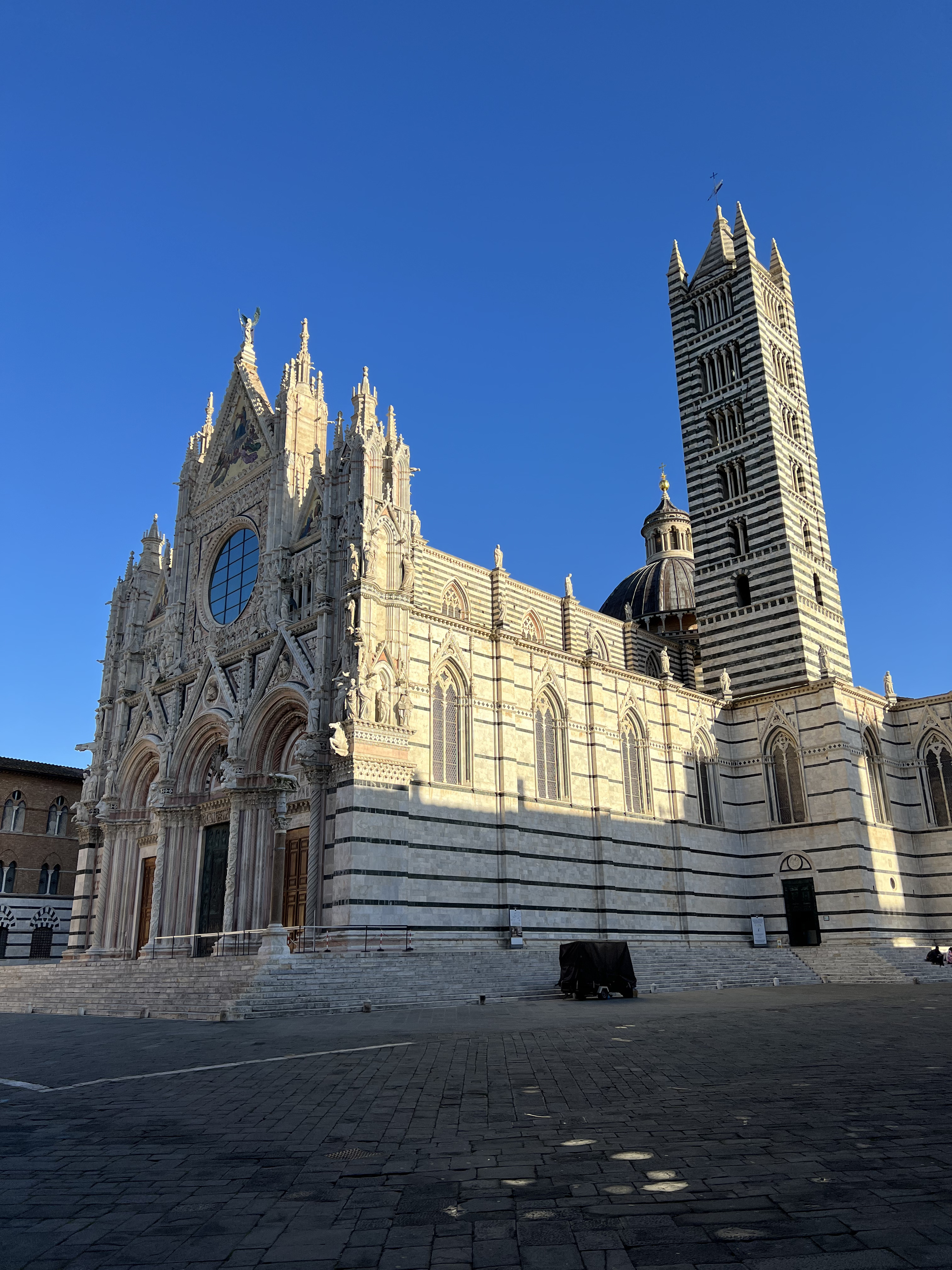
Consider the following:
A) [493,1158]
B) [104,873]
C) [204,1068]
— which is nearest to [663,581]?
[104,873]

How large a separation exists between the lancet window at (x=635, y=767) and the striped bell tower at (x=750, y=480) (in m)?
7.00

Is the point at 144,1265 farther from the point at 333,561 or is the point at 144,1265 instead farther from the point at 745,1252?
the point at 333,561

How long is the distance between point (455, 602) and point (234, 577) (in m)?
9.06

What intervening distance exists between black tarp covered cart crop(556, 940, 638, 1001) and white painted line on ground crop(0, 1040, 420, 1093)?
10.4 metres

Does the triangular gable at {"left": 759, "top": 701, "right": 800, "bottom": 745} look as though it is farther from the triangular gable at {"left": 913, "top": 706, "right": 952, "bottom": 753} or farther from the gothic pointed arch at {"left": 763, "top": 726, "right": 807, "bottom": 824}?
the triangular gable at {"left": 913, "top": 706, "right": 952, "bottom": 753}

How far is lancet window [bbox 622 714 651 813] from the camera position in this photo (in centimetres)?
3497

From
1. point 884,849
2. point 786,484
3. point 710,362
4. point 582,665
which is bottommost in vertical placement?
point 884,849

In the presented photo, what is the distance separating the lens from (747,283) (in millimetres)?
44188

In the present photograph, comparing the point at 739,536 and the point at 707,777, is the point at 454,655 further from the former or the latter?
the point at 739,536

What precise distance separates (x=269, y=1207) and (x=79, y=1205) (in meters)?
1.06

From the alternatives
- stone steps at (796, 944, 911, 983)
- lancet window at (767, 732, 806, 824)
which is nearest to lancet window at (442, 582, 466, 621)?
lancet window at (767, 732, 806, 824)

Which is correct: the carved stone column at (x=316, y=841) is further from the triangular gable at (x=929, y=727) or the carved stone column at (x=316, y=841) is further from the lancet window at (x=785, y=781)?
the triangular gable at (x=929, y=727)

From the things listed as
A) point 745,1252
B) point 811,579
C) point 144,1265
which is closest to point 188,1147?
point 144,1265

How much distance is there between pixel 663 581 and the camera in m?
55.4
